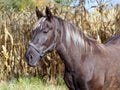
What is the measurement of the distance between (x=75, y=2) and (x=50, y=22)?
418 centimetres

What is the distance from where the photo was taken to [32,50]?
15.5 feet

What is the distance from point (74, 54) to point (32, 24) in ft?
13.6

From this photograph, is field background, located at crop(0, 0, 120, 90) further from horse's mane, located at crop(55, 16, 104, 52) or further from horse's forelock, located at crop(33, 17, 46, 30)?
horse's forelock, located at crop(33, 17, 46, 30)

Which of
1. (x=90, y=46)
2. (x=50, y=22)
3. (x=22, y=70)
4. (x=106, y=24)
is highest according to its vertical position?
(x=50, y=22)

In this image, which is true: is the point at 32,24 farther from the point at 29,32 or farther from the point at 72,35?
the point at 72,35

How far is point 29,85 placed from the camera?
25.9 feet

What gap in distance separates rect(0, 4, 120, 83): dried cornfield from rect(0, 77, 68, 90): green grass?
35cm

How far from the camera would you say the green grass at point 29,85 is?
774 cm

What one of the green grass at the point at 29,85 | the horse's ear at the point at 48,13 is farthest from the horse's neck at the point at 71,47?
the green grass at the point at 29,85

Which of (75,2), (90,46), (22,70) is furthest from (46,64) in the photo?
(90,46)

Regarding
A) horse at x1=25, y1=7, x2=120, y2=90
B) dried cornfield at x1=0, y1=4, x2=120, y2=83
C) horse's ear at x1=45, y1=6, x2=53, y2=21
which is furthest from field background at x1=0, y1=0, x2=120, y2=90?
horse's ear at x1=45, y1=6, x2=53, y2=21

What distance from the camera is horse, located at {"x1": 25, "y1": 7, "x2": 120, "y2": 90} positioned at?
4.76 meters

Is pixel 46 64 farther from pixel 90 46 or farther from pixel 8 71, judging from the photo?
pixel 90 46

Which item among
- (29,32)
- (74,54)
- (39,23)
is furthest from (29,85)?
(39,23)
